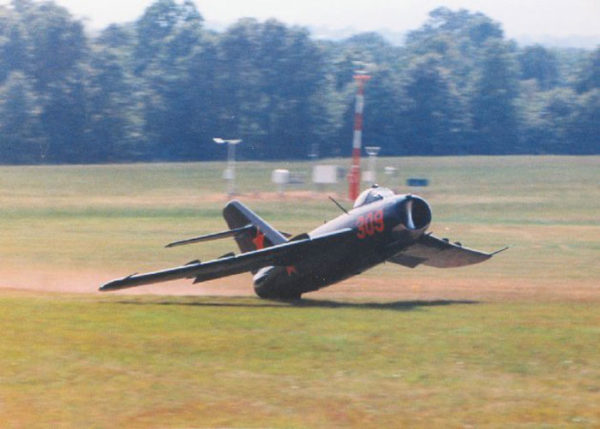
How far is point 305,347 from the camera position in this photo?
55.0ft

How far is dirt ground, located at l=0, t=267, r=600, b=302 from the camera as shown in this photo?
2630 cm

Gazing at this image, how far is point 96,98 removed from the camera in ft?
341

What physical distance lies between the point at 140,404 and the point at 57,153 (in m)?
85.1

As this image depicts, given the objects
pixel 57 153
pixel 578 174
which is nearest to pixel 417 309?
pixel 578 174

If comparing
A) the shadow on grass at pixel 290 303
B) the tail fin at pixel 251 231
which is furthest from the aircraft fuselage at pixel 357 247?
the tail fin at pixel 251 231

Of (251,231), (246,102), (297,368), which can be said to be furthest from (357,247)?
(246,102)

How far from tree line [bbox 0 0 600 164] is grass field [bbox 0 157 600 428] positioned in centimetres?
6141

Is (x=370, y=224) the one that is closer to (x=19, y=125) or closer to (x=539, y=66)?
(x=19, y=125)

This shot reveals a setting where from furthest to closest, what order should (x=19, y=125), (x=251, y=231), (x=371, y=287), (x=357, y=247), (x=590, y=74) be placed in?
(x=590, y=74) → (x=19, y=125) → (x=371, y=287) → (x=251, y=231) → (x=357, y=247)

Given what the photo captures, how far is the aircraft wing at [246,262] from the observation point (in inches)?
856

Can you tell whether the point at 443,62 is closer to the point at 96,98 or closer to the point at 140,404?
the point at 96,98

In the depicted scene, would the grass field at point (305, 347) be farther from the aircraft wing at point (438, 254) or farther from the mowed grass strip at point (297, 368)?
the aircraft wing at point (438, 254)

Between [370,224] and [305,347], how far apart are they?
19.8ft

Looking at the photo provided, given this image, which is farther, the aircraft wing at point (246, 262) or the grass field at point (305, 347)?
the aircraft wing at point (246, 262)
